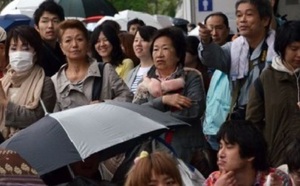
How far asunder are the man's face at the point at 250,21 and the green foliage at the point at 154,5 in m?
36.8

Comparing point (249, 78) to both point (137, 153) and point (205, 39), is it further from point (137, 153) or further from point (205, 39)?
point (137, 153)

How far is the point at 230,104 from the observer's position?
Answer: 934 centimetres

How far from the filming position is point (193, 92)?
859 centimetres

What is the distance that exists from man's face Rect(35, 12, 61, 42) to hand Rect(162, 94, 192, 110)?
218 cm

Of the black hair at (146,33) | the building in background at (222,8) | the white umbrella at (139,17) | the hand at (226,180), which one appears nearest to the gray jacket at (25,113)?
the black hair at (146,33)

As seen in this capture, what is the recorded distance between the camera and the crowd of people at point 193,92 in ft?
23.1

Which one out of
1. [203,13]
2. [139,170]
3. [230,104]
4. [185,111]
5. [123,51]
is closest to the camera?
[139,170]

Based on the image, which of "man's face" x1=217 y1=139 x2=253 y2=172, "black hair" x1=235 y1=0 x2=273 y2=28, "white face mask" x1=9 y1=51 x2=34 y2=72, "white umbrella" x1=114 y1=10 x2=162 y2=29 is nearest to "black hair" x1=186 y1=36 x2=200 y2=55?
"black hair" x1=235 y1=0 x2=273 y2=28

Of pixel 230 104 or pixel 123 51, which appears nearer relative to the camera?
pixel 230 104

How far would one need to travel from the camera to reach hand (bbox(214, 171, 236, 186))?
659 cm

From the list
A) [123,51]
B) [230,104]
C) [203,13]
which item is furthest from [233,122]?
[203,13]

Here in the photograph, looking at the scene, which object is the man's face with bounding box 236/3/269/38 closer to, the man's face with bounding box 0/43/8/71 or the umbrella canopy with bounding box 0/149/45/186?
the man's face with bounding box 0/43/8/71

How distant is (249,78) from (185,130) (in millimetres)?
708

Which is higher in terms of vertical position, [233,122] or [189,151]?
[233,122]
